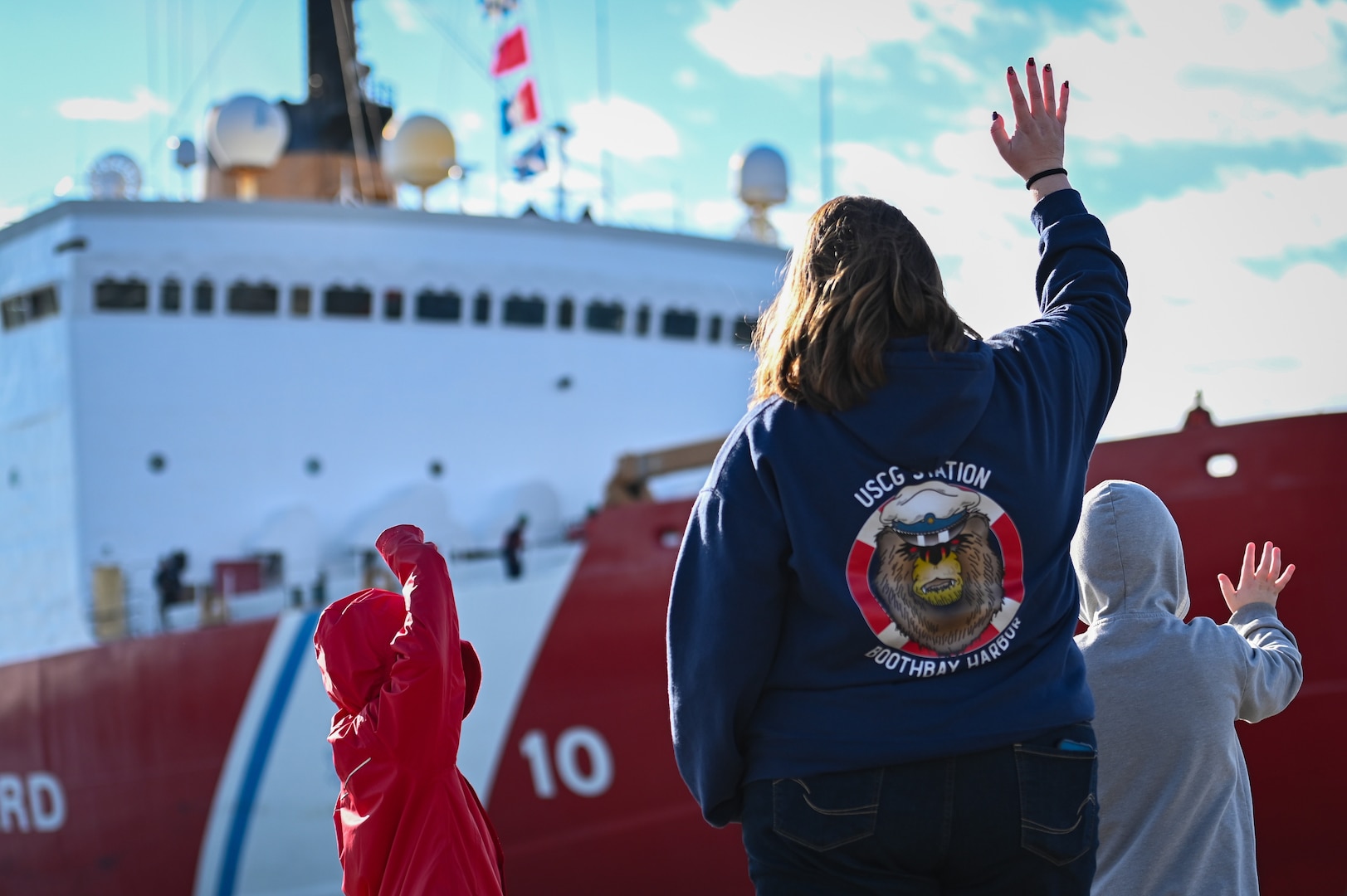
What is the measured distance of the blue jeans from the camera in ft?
5.53

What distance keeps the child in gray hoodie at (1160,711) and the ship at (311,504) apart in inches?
186

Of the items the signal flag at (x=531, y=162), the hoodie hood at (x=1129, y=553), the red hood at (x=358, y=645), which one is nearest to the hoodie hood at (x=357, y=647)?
the red hood at (x=358, y=645)

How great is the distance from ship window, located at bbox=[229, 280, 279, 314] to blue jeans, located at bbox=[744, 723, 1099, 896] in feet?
30.0

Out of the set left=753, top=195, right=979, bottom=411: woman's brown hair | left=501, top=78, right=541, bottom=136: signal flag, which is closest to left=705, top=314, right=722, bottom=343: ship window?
left=501, top=78, right=541, bottom=136: signal flag

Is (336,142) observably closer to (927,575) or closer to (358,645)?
(358,645)

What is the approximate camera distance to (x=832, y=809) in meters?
1.69

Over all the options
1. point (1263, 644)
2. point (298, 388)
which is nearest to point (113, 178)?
point (298, 388)

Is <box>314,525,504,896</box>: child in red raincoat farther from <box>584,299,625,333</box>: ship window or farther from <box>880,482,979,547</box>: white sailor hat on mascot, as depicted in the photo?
<box>584,299,625,333</box>: ship window

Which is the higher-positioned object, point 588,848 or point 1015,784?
point 1015,784

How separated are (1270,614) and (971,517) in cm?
96

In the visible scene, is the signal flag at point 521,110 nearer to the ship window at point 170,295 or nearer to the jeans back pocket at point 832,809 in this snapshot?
the ship window at point 170,295

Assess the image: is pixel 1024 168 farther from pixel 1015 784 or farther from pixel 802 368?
pixel 1015 784

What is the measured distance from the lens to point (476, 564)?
7.95 metres

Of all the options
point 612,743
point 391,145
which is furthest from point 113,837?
point 391,145
